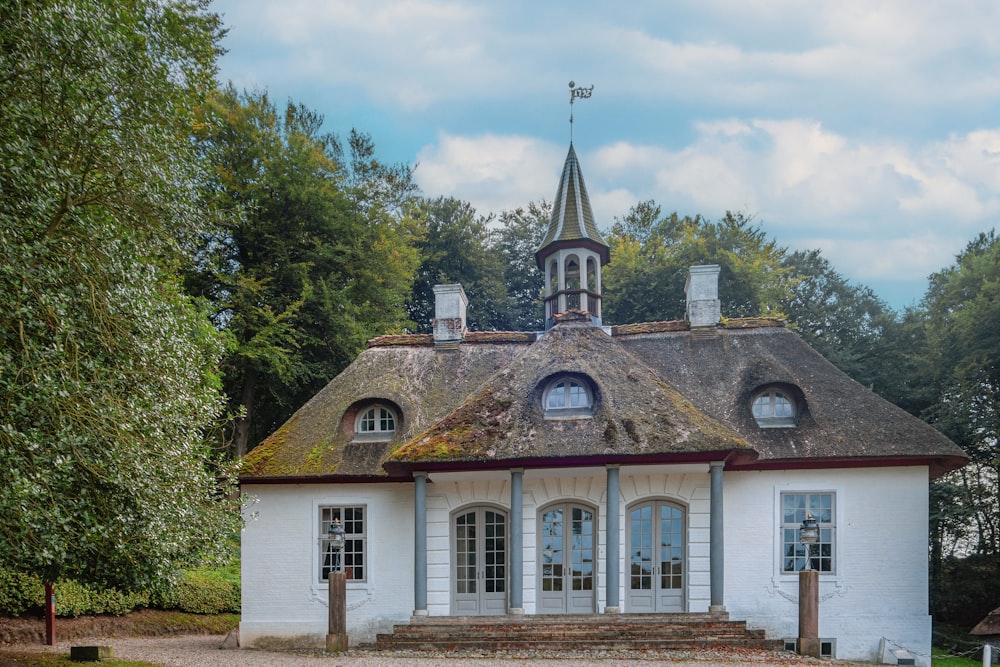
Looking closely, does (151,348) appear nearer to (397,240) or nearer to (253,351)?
(253,351)

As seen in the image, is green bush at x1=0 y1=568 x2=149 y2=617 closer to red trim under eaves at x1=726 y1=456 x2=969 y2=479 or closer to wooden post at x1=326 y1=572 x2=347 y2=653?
wooden post at x1=326 y1=572 x2=347 y2=653

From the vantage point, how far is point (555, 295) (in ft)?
65.0

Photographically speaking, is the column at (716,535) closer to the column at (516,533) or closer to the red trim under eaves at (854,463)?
the red trim under eaves at (854,463)

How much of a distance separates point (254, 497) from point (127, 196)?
7671 millimetres

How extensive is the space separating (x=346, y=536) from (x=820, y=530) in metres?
8.81

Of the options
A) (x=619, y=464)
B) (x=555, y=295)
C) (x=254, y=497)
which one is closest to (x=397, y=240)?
(x=555, y=295)

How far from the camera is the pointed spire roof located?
19953 mm

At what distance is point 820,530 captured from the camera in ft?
52.4

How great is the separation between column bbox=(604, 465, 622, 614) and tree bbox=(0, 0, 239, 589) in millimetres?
6330

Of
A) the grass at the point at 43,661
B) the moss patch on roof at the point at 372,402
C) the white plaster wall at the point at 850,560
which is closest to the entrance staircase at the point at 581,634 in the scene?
the white plaster wall at the point at 850,560

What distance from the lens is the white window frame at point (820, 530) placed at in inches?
624

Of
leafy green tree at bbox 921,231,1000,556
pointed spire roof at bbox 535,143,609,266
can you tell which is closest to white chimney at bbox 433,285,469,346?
pointed spire roof at bbox 535,143,609,266

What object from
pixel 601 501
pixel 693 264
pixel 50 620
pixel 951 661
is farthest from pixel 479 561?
pixel 693 264

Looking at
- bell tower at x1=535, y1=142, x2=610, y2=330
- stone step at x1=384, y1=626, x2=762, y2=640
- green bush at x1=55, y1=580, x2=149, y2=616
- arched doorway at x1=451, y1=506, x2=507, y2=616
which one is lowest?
green bush at x1=55, y1=580, x2=149, y2=616
